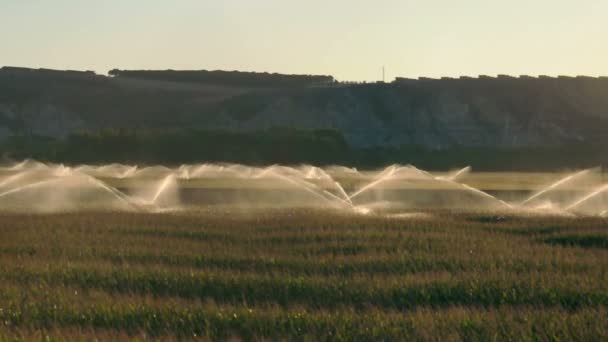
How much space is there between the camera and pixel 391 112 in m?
118

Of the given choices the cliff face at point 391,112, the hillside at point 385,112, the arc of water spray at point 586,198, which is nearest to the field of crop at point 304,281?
the arc of water spray at point 586,198

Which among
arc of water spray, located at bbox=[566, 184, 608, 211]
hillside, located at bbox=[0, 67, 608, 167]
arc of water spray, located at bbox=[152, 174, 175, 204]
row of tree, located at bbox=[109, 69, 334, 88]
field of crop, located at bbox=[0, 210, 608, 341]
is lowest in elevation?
field of crop, located at bbox=[0, 210, 608, 341]

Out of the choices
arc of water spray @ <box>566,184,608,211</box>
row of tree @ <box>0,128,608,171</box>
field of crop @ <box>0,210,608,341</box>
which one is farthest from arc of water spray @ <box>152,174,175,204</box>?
row of tree @ <box>0,128,608,171</box>

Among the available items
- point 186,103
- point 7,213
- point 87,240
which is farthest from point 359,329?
point 186,103

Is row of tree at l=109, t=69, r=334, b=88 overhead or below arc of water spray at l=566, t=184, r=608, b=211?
overhead

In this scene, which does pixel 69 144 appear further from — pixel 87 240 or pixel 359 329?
pixel 359 329

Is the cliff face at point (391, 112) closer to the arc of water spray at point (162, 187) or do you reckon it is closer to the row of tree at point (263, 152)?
the row of tree at point (263, 152)

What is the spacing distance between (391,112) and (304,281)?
10550 cm

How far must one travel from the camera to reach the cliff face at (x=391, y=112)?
110m

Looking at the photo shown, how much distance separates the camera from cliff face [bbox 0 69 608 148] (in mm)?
110000

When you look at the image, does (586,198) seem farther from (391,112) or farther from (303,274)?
(391,112)

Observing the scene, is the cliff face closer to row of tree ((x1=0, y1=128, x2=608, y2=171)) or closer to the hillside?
the hillside

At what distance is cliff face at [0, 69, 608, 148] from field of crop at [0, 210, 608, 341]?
8473cm

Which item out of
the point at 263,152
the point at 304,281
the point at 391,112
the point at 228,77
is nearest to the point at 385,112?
the point at 391,112
